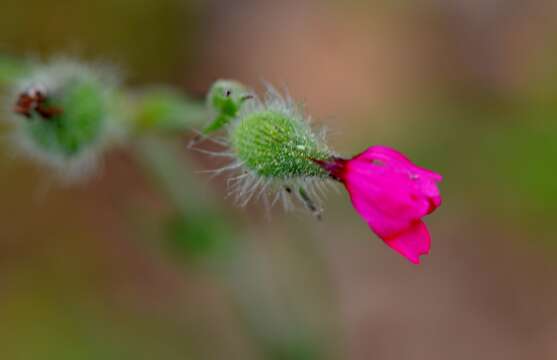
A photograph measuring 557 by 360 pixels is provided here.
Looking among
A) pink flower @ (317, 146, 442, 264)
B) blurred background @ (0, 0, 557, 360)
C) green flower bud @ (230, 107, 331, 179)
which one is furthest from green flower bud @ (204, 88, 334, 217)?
blurred background @ (0, 0, 557, 360)

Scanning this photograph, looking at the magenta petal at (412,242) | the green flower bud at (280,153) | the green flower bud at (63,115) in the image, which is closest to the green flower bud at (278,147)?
the green flower bud at (280,153)

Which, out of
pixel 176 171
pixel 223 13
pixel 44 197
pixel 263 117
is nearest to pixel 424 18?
pixel 223 13

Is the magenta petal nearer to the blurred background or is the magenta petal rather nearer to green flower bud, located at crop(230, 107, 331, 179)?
green flower bud, located at crop(230, 107, 331, 179)

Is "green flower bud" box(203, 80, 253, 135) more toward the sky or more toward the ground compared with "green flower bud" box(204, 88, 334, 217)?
more toward the sky

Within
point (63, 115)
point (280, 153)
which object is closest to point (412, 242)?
point (280, 153)

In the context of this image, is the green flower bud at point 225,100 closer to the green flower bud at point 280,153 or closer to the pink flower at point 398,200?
the green flower bud at point 280,153

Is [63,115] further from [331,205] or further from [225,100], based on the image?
[331,205]

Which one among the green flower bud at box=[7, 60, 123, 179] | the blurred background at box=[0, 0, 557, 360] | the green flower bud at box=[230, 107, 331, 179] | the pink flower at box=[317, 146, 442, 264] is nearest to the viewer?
the pink flower at box=[317, 146, 442, 264]
